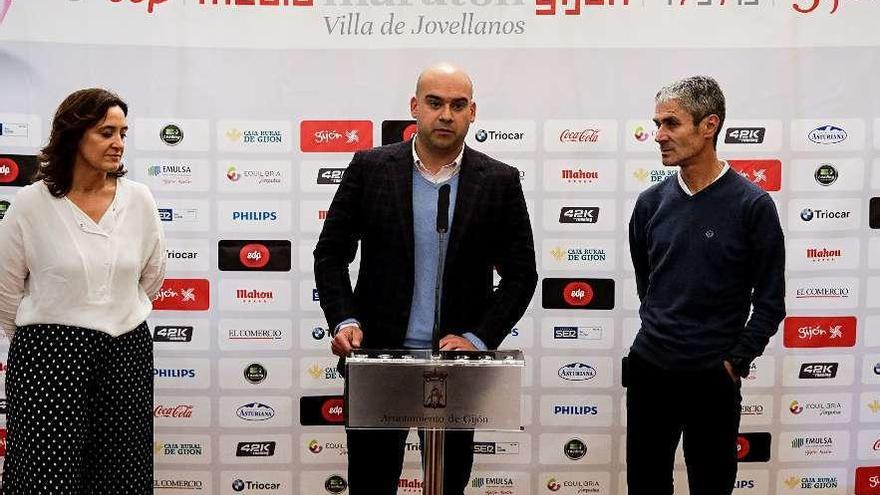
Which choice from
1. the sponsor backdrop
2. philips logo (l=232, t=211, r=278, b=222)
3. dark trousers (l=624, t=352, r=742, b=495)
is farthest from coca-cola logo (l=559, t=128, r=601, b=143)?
philips logo (l=232, t=211, r=278, b=222)

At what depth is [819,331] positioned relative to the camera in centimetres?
358

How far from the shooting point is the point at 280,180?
3531 mm

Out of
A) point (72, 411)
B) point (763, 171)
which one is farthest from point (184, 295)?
point (763, 171)

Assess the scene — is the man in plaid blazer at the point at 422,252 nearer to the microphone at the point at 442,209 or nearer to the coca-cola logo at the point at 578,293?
the microphone at the point at 442,209

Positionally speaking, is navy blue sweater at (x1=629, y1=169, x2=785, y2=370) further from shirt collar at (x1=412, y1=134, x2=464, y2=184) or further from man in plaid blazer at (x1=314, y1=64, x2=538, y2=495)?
shirt collar at (x1=412, y1=134, x2=464, y2=184)

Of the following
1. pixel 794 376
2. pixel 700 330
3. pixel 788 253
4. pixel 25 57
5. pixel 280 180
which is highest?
pixel 25 57

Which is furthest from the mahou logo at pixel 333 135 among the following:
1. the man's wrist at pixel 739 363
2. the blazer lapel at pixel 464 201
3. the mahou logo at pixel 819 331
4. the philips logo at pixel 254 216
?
the mahou logo at pixel 819 331

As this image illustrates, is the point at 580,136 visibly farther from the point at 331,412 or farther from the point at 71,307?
the point at 71,307

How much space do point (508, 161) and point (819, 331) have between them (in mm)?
1538

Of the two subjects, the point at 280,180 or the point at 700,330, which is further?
the point at 280,180

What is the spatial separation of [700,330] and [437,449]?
1.07 meters

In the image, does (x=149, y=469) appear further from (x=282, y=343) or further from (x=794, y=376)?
(x=794, y=376)

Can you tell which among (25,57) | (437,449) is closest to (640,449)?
(437,449)

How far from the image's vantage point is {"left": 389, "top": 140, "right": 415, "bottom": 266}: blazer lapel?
2496 millimetres
